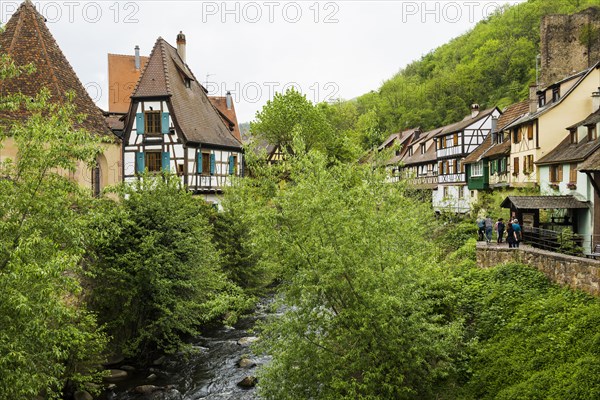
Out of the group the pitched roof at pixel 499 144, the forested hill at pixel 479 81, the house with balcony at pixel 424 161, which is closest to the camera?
the pitched roof at pixel 499 144

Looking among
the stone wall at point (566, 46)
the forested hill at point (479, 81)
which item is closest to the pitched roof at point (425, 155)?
the stone wall at point (566, 46)

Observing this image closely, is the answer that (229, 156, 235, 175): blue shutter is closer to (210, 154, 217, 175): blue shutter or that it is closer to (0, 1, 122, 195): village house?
(210, 154, 217, 175): blue shutter

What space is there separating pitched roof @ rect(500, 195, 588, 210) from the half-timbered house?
16721mm

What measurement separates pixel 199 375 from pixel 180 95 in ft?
71.4

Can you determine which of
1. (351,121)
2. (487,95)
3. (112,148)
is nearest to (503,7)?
(487,95)

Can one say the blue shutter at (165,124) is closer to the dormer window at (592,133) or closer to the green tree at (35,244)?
the green tree at (35,244)

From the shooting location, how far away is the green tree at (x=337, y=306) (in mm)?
13148

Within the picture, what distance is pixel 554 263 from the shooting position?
18406 mm

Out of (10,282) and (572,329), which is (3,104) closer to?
A: (10,282)

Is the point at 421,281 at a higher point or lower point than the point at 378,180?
lower

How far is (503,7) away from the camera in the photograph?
114 m

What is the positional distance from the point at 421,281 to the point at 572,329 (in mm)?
4112

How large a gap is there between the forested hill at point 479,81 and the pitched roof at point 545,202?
52.8 metres

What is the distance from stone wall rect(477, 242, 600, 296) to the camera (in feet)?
53.3
